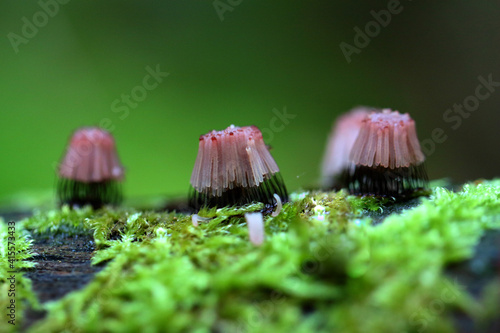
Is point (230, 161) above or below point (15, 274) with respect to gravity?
above

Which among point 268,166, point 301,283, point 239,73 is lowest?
point 301,283

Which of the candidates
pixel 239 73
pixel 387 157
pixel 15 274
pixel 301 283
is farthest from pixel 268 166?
pixel 239 73

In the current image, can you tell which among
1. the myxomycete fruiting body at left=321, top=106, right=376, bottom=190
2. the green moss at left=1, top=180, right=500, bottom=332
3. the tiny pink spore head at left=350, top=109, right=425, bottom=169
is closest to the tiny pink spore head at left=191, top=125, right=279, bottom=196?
the green moss at left=1, top=180, right=500, bottom=332

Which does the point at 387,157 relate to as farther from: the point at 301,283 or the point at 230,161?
the point at 301,283

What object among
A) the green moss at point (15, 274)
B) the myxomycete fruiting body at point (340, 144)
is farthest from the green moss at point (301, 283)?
the myxomycete fruiting body at point (340, 144)

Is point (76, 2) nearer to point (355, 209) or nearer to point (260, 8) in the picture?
point (260, 8)

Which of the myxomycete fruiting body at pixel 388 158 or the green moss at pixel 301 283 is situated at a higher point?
the myxomycete fruiting body at pixel 388 158

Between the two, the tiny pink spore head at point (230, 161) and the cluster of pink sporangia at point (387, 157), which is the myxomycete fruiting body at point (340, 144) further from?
the tiny pink spore head at point (230, 161)
